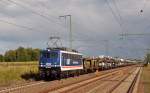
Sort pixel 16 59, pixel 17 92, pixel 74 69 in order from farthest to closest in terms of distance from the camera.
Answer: pixel 16 59
pixel 74 69
pixel 17 92

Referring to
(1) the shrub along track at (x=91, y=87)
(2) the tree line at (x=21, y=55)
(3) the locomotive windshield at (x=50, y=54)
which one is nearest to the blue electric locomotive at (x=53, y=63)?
(3) the locomotive windshield at (x=50, y=54)

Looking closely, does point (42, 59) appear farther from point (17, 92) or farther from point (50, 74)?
point (17, 92)

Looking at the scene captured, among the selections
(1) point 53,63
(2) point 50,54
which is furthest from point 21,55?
(1) point 53,63

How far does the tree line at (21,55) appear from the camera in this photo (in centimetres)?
11875

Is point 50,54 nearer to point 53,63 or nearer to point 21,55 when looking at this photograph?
point 53,63

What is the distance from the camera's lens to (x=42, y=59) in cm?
4138

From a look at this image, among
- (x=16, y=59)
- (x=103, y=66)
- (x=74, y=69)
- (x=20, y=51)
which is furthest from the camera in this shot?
(x=20, y=51)

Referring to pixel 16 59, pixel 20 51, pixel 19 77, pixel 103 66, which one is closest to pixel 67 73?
pixel 19 77

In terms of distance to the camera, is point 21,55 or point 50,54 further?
point 21,55

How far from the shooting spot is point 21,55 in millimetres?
127000

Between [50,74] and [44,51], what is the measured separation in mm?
3241

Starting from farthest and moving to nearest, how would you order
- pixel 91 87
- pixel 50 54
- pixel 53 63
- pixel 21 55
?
pixel 21 55, pixel 50 54, pixel 53 63, pixel 91 87

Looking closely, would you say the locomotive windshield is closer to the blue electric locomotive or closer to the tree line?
the blue electric locomotive

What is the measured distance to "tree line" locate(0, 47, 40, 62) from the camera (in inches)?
4675
